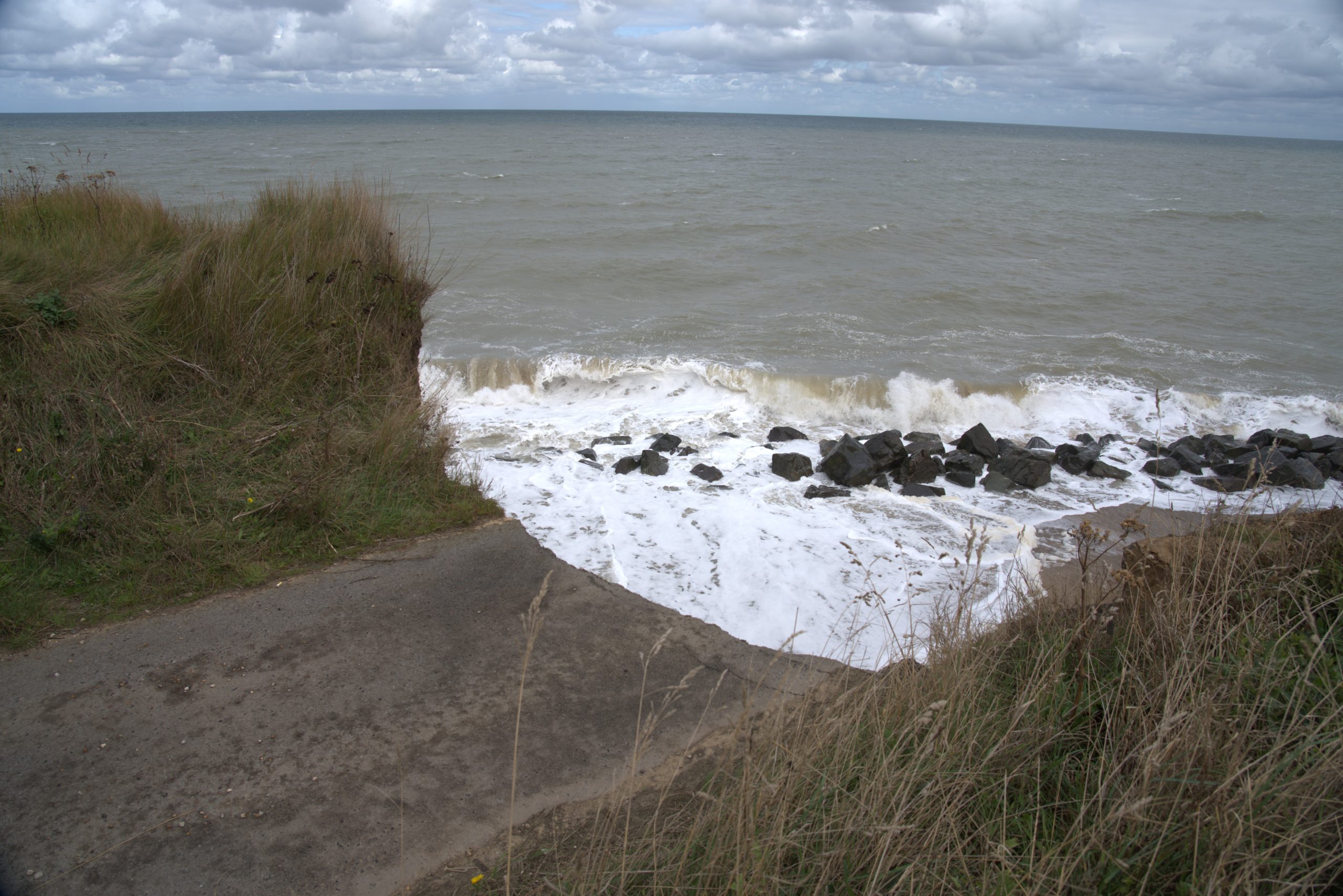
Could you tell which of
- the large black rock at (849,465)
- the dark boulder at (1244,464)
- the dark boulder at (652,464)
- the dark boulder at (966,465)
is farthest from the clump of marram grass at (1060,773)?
the dark boulder at (1244,464)

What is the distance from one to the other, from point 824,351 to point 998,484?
18.8 ft

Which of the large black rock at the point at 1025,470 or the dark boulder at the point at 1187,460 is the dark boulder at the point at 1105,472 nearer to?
the large black rock at the point at 1025,470

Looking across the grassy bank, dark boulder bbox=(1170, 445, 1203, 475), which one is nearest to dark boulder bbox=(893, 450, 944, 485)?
dark boulder bbox=(1170, 445, 1203, 475)

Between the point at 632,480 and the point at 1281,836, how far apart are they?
5795mm

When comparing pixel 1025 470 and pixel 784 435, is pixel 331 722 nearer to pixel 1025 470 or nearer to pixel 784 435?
pixel 784 435

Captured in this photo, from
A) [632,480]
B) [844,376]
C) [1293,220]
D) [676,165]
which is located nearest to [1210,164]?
[1293,220]

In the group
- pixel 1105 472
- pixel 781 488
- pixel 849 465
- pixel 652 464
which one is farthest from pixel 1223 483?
pixel 652 464

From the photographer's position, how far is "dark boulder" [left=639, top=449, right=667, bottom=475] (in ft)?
25.7

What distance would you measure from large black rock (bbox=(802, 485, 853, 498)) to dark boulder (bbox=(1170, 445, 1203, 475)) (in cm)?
436

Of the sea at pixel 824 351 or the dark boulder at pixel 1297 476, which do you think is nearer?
A: the sea at pixel 824 351

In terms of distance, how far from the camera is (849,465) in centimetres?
794

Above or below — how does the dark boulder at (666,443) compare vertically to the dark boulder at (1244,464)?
above

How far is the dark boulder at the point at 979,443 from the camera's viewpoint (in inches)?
360

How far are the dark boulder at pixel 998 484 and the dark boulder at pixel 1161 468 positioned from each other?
1.92 m
